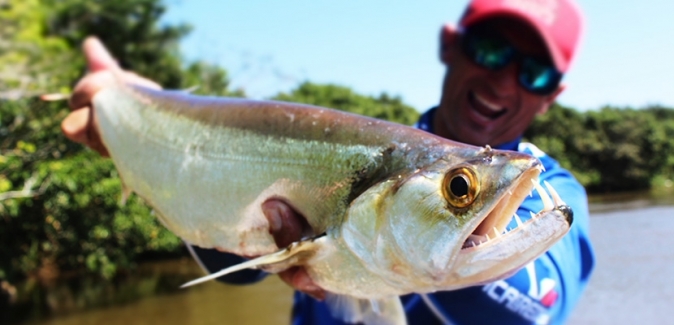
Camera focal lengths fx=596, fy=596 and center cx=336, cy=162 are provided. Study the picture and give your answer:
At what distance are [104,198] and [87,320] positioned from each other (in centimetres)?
307

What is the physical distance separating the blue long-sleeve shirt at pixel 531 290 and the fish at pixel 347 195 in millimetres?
361

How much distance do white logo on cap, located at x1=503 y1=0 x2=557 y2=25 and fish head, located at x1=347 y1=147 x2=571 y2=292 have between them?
181 cm

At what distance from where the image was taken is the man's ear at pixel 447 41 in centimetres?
346

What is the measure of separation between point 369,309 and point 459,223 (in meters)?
0.60

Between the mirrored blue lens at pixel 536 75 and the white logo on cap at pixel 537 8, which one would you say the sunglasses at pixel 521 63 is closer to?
the mirrored blue lens at pixel 536 75

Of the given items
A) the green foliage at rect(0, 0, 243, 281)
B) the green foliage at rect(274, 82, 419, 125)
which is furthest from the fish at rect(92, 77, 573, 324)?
the green foliage at rect(274, 82, 419, 125)

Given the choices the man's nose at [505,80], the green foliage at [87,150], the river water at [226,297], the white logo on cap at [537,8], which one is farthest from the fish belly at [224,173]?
the river water at [226,297]

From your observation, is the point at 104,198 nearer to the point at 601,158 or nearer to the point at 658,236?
the point at 658,236

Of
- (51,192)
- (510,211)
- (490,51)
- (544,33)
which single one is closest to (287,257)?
(510,211)

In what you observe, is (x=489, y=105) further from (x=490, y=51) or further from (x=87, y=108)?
(x=87, y=108)

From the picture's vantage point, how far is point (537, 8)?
317 cm

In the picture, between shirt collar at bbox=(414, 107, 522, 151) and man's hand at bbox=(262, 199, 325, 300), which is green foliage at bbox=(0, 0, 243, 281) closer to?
shirt collar at bbox=(414, 107, 522, 151)

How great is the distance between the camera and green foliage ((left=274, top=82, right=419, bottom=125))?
110 feet

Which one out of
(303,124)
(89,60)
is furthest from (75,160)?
(303,124)
